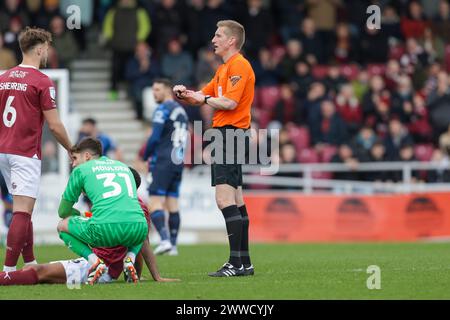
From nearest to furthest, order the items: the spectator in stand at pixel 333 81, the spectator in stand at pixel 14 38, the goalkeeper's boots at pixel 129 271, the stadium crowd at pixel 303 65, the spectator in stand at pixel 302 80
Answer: the goalkeeper's boots at pixel 129 271, the spectator in stand at pixel 14 38, the stadium crowd at pixel 303 65, the spectator in stand at pixel 302 80, the spectator in stand at pixel 333 81

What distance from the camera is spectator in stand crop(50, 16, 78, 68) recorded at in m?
23.8

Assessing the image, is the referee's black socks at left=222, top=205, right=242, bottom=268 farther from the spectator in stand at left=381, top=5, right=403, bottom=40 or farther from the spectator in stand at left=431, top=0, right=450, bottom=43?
the spectator in stand at left=431, top=0, right=450, bottom=43

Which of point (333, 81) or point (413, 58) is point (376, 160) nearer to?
point (333, 81)

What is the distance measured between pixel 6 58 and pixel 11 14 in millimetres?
1691

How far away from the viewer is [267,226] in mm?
21438

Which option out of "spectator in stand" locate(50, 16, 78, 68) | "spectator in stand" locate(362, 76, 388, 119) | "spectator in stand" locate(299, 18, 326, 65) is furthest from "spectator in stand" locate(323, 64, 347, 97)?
"spectator in stand" locate(50, 16, 78, 68)

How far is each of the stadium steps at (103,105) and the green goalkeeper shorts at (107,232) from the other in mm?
13634

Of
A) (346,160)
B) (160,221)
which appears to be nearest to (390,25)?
(346,160)

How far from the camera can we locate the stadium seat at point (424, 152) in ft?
77.0

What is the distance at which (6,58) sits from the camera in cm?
2275

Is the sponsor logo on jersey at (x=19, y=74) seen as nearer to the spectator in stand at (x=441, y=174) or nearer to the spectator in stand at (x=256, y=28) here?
the spectator in stand at (x=441, y=174)

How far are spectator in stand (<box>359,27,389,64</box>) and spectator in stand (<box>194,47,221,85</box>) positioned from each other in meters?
3.79

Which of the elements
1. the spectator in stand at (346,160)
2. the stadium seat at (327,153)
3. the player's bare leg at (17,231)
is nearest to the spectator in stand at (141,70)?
the stadium seat at (327,153)
